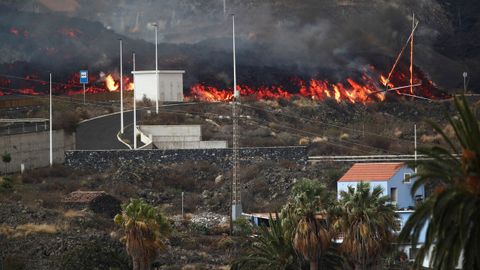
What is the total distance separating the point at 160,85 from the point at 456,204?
8789cm

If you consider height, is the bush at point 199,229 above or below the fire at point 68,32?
below

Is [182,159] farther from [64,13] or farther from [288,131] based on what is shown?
[64,13]

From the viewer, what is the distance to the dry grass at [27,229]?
8619 cm

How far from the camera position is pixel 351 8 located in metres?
158

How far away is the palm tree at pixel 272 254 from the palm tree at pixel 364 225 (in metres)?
2.52

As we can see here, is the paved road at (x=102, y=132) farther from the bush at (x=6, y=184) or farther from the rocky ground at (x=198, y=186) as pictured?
the bush at (x=6, y=184)

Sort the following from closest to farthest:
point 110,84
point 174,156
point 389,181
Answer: point 389,181 → point 174,156 → point 110,84

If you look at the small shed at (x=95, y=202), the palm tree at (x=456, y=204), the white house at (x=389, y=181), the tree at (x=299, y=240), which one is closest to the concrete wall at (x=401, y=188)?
the white house at (x=389, y=181)

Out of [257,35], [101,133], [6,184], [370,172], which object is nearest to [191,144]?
[101,133]

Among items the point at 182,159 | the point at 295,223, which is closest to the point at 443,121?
the point at 182,159

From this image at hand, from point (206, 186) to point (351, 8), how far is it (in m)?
52.6

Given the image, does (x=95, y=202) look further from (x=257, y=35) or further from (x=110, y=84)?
(x=257, y=35)

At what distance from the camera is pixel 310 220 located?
7700 cm

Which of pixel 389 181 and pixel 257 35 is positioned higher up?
pixel 257 35
